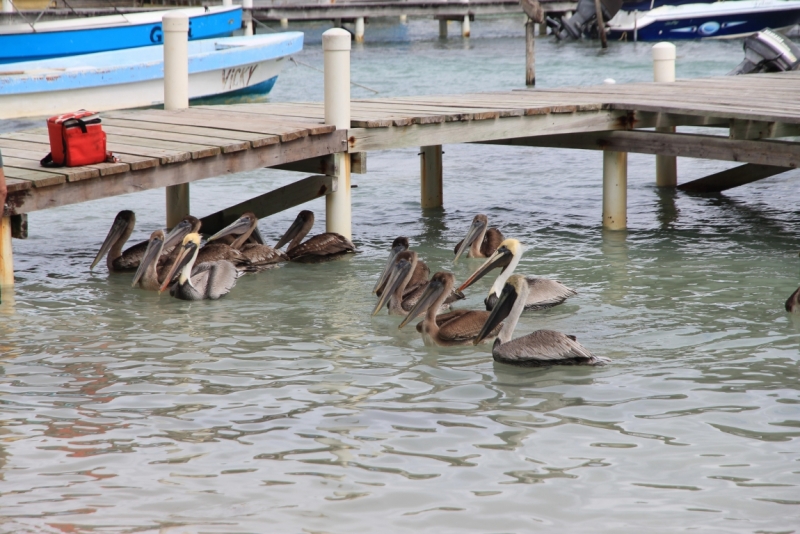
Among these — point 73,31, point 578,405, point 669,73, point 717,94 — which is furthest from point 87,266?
point 73,31

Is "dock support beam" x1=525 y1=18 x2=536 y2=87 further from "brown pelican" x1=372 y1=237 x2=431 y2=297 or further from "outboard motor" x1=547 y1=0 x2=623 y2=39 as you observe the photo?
"brown pelican" x1=372 y1=237 x2=431 y2=297

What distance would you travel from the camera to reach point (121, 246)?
9.36 meters

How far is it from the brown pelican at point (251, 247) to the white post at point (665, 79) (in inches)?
223

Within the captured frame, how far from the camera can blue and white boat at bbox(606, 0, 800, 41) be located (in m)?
34.0

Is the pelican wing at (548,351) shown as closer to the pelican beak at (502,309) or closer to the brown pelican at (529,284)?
the pelican beak at (502,309)

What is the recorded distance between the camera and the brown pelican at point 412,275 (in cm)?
805

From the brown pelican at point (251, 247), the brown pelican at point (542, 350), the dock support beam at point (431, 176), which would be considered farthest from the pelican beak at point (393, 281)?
the dock support beam at point (431, 176)

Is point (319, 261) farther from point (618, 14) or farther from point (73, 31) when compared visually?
point (618, 14)

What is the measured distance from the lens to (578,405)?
5.74m

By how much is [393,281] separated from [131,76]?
14625mm

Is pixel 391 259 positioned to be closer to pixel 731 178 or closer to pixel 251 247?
pixel 251 247

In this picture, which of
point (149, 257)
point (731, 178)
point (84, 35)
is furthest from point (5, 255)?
point (84, 35)

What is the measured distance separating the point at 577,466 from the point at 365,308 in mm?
3316

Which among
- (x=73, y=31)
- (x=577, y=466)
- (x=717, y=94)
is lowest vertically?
(x=577, y=466)
